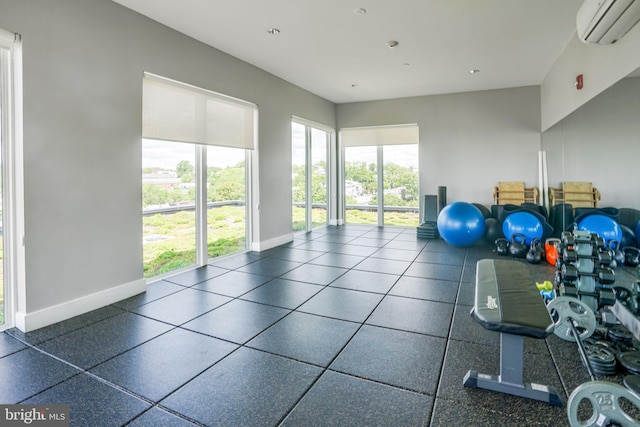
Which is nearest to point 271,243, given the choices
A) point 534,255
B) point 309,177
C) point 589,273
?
point 309,177

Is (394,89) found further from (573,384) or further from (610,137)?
(573,384)

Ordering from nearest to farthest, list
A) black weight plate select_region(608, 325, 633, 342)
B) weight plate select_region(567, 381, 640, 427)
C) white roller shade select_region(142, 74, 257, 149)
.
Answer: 1. weight plate select_region(567, 381, 640, 427)
2. black weight plate select_region(608, 325, 633, 342)
3. white roller shade select_region(142, 74, 257, 149)

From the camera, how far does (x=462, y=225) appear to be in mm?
5625

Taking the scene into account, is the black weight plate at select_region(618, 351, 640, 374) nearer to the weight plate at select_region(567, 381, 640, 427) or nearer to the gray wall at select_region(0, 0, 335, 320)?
the weight plate at select_region(567, 381, 640, 427)

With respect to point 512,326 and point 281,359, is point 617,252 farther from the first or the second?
point 281,359

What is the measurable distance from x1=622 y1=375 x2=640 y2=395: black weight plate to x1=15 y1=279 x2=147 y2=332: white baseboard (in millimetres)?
4149

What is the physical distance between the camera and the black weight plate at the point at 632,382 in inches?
77.2

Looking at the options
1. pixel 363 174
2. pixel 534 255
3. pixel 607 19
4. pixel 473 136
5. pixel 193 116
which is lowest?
pixel 534 255

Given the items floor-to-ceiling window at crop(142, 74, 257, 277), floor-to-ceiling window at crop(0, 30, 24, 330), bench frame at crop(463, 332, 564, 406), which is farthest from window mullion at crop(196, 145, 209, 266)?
bench frame at crop(463, 332, 564, 406)

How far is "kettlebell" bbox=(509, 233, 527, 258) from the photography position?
5070 millimetres

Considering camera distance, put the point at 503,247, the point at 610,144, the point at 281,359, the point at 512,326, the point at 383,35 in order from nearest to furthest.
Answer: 1. the point at 512,326
2. the point at 281,359
3. the point at 610,144
4. the point at 383,35
5. the point at 503,247

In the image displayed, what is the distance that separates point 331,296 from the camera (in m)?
3.59

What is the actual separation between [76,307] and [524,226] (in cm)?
587

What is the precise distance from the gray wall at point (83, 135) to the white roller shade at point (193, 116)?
0.15m
